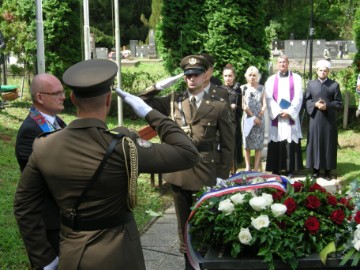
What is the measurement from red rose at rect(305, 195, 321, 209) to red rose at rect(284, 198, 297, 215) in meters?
0.08

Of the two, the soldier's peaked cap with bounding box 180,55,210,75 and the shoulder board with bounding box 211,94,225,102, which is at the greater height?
the soldier's peaked cap with bounding box 180,55,210,75

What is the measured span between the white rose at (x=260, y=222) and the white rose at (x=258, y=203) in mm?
93

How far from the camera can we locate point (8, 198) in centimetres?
838

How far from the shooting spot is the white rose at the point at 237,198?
12.7ft

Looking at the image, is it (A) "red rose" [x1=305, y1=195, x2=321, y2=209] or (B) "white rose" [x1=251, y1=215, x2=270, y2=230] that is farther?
(A) "red rose" [x1=305, y1=195, x2=321, y2=209]

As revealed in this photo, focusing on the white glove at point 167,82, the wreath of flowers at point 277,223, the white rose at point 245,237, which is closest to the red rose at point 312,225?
the wreath of flowers at point 277,223

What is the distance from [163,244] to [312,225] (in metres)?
3.37

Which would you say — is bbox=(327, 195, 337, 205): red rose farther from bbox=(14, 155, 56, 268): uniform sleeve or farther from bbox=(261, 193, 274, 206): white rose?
bbox=(14, 155, 56, 268): uniform sleeve

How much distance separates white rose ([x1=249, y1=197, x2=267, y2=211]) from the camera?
3.76m

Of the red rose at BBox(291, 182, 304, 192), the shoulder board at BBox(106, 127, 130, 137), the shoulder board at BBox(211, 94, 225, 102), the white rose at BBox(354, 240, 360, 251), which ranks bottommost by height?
the white rose at BBox(354, 240, 360, 251)

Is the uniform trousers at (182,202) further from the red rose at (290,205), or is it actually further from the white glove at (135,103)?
the white glove at (135,103)

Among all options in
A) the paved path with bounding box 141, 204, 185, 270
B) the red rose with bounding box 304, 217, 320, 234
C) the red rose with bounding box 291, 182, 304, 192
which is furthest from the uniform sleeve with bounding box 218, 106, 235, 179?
the red rose with bounding box 304, 217, 320, 234

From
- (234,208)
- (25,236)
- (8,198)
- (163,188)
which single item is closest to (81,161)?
(25,236)

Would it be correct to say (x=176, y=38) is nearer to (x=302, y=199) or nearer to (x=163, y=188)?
(x=163, y=188)
